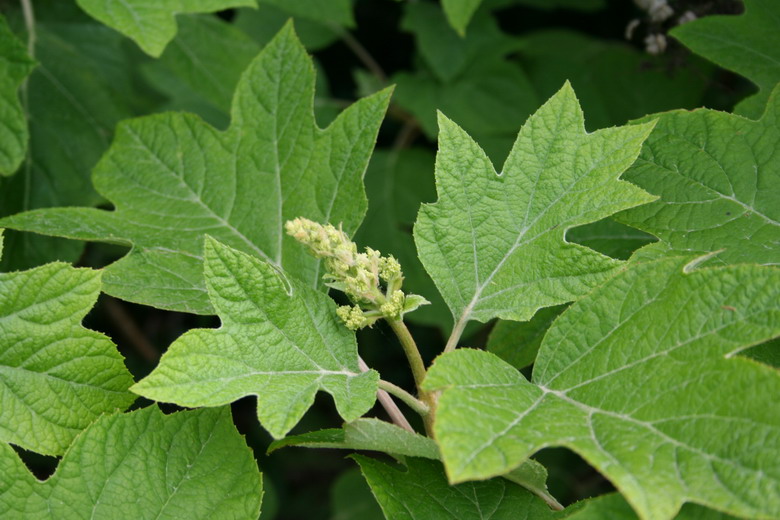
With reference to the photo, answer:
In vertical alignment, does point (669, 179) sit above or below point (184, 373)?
above

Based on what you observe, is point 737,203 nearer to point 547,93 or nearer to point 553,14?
point 547,93

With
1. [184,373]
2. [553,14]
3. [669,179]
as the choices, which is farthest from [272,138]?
[553,14]

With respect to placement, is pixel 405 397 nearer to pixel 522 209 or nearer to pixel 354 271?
pixel 354 271

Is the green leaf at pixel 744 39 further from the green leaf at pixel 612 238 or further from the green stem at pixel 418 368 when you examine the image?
the green stem at pixel 418 368

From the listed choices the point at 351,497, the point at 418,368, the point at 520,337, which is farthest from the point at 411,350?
the point at 351,497

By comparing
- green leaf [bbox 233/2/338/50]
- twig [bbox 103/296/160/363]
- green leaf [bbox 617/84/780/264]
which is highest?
green leaf [bbox 233/2/338/50]

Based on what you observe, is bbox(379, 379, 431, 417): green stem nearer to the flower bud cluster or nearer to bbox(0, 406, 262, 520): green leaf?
the flower bud cluster

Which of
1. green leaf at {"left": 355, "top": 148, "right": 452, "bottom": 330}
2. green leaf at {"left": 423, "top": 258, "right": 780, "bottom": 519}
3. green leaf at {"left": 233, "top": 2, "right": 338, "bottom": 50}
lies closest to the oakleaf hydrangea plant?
green leaf at {"left": 423, "top": 258, "right": 780, "bottom": 519}
